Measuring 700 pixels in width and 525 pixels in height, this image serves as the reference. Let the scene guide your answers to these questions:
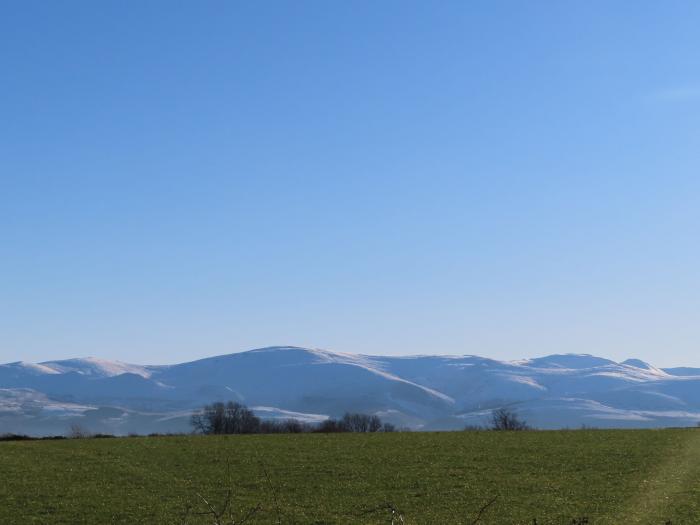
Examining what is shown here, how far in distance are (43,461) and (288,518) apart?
72.9ft

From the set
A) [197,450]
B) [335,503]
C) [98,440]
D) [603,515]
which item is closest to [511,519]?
[603,515]

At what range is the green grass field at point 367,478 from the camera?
102 ft

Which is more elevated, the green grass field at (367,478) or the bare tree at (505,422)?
the bare tree at (505,422)

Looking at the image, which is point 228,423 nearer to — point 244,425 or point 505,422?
point 244,425

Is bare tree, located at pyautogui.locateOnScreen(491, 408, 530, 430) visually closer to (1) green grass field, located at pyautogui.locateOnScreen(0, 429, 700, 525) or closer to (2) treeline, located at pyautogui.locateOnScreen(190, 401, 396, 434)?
(2) treeline, located at pyautogui.locateOnScreen(190, 401, 396, 434)

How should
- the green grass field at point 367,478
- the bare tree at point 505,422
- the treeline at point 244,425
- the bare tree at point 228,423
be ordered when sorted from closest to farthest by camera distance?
the green grass field at point 367,478 < the bare tree at point 505,422 < the treeline at point 244,425 < the bare tree at point 228,423

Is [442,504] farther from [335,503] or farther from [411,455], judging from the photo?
[411,455]

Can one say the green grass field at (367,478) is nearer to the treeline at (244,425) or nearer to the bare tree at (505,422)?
the bare tree at (505,422)

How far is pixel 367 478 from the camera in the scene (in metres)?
38.7

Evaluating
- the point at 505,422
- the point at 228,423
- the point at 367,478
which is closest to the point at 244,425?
the point at 228,423

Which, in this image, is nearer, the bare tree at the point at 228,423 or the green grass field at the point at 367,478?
the green grass field at the point at 367,478

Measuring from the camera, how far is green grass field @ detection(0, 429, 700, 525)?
31.0 meters

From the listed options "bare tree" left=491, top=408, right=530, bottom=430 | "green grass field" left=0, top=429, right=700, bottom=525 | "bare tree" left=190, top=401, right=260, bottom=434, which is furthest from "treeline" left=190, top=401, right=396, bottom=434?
"green grass field" left=0, top=429, right=700, bottom=525

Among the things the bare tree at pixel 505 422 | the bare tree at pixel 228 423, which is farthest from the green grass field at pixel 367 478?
the bare tree at pixel 228 423
